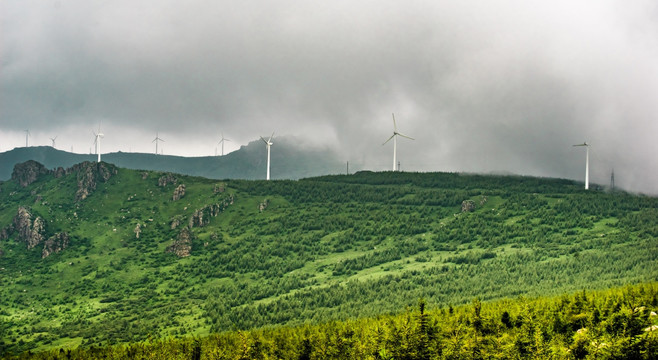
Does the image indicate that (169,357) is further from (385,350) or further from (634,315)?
(634,315)

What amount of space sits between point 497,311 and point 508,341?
67685 mm

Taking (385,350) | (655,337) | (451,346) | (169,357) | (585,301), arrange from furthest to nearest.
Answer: (585,301) < (169,357) < (385,350) < (451,346) < (655,337)

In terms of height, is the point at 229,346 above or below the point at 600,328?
below

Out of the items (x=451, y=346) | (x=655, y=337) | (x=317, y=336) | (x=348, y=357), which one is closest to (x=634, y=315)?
(x=655, y=337)

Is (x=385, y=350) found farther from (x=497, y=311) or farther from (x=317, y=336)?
(x=497, y=311)

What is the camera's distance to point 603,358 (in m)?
108

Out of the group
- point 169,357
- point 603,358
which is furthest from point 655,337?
point 169,357

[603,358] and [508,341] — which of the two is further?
[508,341]

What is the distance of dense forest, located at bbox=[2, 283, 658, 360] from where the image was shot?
117m

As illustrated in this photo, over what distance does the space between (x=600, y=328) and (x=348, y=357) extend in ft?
186

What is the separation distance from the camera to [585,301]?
194 metres

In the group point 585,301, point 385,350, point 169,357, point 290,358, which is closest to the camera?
point 385,350

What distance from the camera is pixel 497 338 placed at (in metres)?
129

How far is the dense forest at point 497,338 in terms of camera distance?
117 metres
